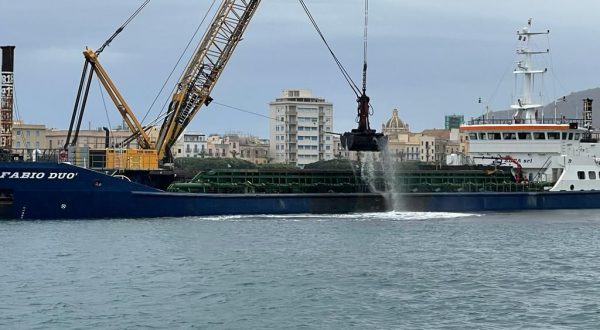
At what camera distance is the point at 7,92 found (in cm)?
4753

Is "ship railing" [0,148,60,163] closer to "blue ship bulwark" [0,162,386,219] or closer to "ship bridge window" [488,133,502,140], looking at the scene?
"blue ship bulwark" [0,162,386,219]

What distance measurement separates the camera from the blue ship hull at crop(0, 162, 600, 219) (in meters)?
41.4

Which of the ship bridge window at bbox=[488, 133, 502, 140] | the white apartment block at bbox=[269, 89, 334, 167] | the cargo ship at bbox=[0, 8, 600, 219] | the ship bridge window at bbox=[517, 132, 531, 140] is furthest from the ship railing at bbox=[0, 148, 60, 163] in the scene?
the white apartment block at bbox=[269, 89, 334, 167]

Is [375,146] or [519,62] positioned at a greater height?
[519,62]

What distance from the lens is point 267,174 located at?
156 feet

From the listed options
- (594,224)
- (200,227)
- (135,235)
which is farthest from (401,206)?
(135,235)

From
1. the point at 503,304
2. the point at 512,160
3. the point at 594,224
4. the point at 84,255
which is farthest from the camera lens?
the point at 512,160

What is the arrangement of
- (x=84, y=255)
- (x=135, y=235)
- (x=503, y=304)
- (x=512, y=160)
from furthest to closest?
(x=512, y=160)
(x=135, y=235)
(x=84, y=255)
(x=503, y=304)

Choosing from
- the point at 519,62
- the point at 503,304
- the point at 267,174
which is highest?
the point at 519,62

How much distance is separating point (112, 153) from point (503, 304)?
2432 centimetres

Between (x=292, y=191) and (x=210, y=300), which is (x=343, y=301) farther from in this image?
(x=292, y=191)

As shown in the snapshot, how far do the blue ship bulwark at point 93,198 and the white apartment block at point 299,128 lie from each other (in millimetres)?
103891

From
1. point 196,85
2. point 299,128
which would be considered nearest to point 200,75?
point 196,85

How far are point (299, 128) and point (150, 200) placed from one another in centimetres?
11047
